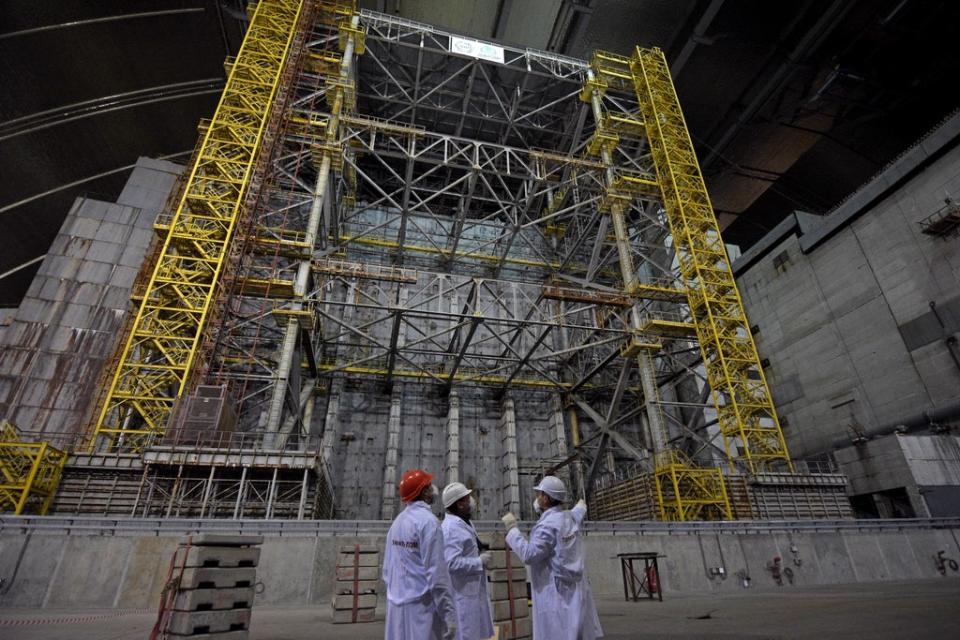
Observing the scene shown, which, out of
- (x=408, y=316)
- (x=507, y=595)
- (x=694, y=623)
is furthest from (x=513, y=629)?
(x=408, y=316)

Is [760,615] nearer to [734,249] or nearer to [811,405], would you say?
[811,405]

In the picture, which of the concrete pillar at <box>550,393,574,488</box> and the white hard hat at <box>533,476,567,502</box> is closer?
the white hard hat at <box>533,476,567,502</box>

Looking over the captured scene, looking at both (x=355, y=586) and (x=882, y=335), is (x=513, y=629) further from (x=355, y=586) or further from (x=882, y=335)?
(x=882, y=335)

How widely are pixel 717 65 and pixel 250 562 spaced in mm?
36834

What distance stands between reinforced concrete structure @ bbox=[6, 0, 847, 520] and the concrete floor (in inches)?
281

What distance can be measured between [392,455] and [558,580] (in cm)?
2102

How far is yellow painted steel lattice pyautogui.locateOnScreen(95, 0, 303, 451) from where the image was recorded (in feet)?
54.1

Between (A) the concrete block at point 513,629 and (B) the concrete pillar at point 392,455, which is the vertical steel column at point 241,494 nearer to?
(B) the concrete pillar at point 392,455

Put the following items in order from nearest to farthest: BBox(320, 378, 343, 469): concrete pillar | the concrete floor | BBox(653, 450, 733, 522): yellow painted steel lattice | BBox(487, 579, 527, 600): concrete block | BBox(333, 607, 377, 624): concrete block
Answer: the concrete floor
BBox(487, 579, 527, 600): concrete block
BBox(333, 607, 377, 624): concrete block
BBox(653, 450, 733, 522): yellow painted steel lattice
BBox(320, 378, 343, 469): concrete pillar

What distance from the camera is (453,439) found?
2530 cm

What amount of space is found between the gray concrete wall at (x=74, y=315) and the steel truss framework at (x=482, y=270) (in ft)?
15.8

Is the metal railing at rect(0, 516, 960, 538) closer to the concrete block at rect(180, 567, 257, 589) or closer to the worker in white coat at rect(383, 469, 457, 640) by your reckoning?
the concrete block at rect(180, 567, 257, 589)

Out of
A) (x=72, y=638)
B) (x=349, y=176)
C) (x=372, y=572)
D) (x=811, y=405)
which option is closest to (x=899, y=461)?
(x=811, y=405)

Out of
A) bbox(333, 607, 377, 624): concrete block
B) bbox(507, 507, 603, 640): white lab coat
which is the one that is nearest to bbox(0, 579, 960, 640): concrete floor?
bbox(333, 607, 377, 624): concrete block
